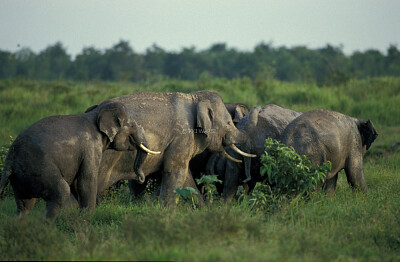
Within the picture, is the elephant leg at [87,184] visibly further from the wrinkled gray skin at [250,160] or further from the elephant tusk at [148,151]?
the wrinkled gray skin at [250,160]

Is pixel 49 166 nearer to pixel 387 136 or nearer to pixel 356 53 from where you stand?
pixel 387 136

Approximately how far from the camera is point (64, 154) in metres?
6.41

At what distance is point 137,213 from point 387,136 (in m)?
7.72

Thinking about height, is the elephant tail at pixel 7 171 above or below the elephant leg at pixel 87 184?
above

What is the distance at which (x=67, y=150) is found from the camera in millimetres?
6445

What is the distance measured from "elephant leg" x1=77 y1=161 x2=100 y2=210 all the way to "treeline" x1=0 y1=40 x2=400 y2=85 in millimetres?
29868

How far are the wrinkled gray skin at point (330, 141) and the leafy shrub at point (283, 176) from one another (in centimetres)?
30

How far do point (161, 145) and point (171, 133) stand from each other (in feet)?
0.70

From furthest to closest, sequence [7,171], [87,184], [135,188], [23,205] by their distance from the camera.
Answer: [135,188], [87,184], [23,205], [7,171]

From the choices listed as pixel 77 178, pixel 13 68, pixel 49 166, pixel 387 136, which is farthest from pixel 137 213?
pixel 13 68

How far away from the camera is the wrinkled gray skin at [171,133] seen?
7590 mm

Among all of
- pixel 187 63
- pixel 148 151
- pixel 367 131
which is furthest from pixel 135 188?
pixel 187 63

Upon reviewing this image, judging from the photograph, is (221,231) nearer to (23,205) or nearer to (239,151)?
(23,205)

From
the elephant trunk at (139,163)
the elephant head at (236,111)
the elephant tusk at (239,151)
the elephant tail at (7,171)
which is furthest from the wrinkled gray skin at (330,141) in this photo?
the elephant tail at (7,171)
